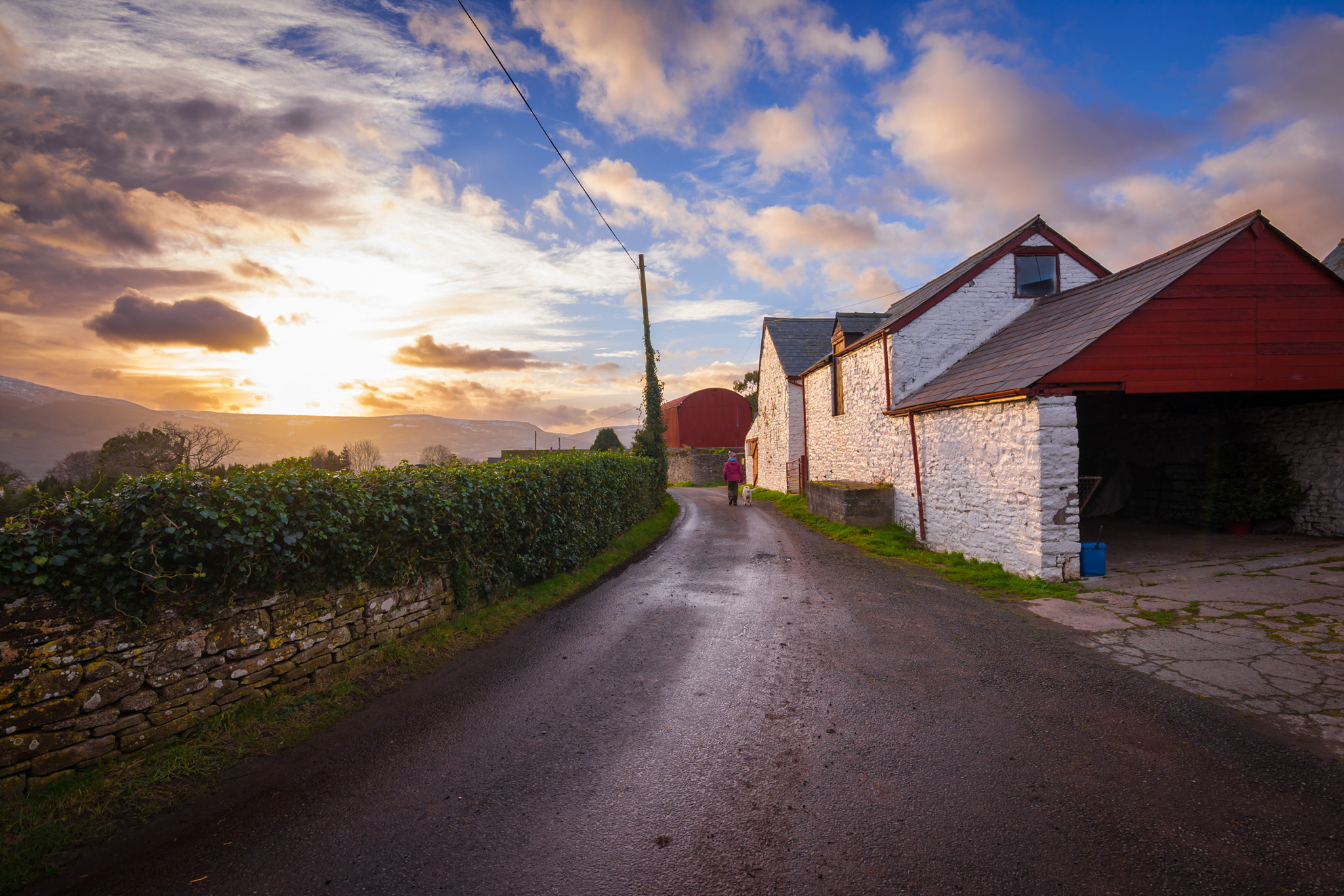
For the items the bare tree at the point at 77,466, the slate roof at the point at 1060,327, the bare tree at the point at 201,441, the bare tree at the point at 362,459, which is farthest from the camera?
the bare tree at the point at 77,466

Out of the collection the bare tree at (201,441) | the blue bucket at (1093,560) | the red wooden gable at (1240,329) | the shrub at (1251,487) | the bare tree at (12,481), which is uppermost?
the red wooden gable at (1240,329)

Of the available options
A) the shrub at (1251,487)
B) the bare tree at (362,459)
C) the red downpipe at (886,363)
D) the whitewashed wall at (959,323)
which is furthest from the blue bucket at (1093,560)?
the bare tree at (362,459)

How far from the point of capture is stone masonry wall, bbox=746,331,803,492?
2547 cm

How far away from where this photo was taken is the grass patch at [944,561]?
836 cm

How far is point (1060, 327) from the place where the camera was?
11.0 metres

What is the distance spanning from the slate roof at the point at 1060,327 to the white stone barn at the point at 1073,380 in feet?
0.19

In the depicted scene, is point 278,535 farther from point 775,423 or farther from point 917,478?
point 775,423

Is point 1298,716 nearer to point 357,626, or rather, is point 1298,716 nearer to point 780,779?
point 780,779

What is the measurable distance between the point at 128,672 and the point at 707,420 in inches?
1671

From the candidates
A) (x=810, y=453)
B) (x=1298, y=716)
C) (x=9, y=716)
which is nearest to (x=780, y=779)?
(x=1298, y=716)

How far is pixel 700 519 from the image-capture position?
18703mm

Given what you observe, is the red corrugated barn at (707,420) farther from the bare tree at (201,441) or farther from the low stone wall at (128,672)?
the low stone wall at (128,672)

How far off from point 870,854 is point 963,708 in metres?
2.20

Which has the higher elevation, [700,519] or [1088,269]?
[1088,269]
